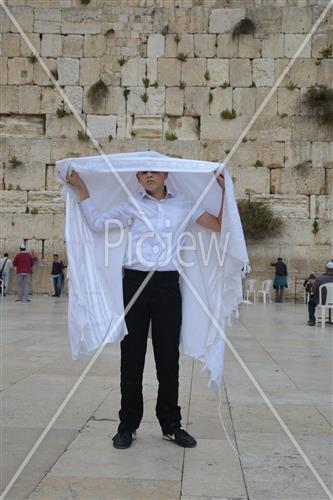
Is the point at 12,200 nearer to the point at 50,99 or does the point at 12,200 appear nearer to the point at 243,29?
the point at 50,99

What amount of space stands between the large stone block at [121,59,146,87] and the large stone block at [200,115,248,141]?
2246 mm

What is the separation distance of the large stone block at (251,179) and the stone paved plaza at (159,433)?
1106cm

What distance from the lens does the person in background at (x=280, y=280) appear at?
16.8 metres

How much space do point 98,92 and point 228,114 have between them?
388cm

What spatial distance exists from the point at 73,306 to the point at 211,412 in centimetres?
137

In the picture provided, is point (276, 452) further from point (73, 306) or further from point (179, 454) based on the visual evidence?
point (73, 306)

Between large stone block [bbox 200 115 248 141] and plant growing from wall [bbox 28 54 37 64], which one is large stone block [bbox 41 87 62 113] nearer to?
plant growing from wall [bbox 28 54 37 64]

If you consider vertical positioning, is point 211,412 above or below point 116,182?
below

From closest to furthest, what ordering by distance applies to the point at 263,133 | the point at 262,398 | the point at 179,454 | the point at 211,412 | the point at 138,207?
1. the point at 179,454
2. the point at 138,207
3. the point at 211,412
4. the point at 262,398
5. the point at 263,133

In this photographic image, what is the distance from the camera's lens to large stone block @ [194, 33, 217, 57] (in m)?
18.5

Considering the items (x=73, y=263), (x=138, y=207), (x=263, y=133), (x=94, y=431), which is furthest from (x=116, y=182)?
(x=263, y=133)

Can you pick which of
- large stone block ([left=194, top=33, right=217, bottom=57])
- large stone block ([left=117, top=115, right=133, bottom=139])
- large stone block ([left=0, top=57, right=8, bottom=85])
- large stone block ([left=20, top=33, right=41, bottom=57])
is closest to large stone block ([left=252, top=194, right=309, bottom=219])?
large stone block ([left=117, top=115, right=133, bottom=139])

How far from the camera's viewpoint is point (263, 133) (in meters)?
18.2

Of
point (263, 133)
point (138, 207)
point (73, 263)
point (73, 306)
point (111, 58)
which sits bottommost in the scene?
point (73, 306)
